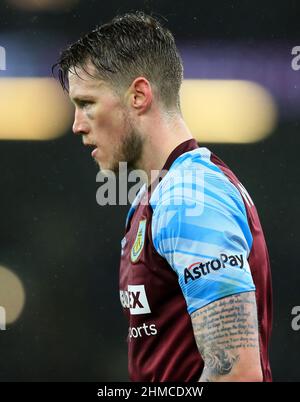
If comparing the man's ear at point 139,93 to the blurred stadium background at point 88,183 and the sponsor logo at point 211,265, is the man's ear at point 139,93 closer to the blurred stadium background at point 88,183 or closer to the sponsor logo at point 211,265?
the sponsor logo at point 211,265

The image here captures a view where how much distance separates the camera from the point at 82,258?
10.0 ft

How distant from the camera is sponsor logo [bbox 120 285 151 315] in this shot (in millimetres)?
1469

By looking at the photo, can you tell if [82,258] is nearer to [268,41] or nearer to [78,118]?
[268,41]

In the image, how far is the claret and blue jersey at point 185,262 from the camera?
1.32 m

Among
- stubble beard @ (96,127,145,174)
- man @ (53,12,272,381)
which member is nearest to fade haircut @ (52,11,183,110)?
man @ (53,12,272,381)

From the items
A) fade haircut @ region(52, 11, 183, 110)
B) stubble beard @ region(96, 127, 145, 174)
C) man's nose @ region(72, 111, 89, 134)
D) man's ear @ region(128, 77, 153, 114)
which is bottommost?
stubble beard @ region(96, 127, 145, 174)

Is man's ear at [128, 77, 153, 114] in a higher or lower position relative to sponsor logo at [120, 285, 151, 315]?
higher

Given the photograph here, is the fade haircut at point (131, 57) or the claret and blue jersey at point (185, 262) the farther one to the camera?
the fade haircut at point (131, 57)

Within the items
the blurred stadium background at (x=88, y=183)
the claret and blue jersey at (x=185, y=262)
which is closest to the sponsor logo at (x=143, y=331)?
the claret and blue jersey at (x=185, y=262)

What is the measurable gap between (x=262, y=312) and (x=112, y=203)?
164 centimetres

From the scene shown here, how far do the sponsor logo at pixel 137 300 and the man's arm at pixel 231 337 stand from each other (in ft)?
0.59

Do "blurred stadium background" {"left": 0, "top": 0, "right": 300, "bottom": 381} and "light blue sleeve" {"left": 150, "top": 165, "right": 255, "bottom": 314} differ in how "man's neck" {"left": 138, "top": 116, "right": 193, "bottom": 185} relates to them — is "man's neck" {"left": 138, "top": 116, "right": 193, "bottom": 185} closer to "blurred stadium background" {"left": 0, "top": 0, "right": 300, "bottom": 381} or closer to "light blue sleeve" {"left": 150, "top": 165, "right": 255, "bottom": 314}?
"light blue sleeve" {"left": 150, "top": 165, "right": 255, "bottom": 314}

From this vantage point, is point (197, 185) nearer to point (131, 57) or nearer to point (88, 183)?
point (131, 57)

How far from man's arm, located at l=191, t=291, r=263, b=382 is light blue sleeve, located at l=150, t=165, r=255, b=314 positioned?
0.06 ft
